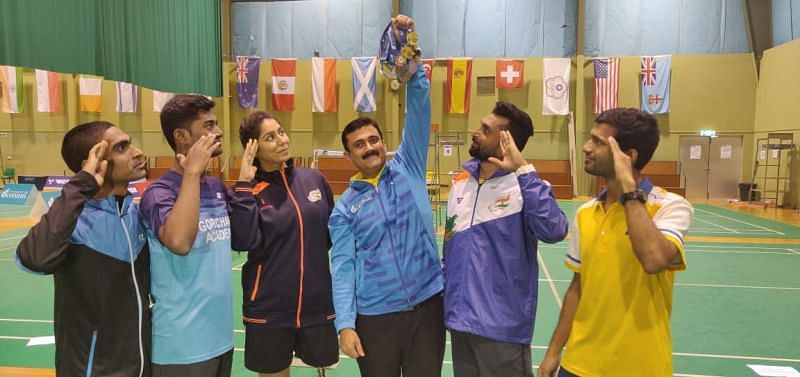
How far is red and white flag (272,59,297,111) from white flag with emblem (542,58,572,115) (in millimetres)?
10647

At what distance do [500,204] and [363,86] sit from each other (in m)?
19.8

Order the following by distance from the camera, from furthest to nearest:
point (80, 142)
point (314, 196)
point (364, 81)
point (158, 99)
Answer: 1. point (158, 99)
2. point (364, 81)
3. point (314, 196)
4. point (80, 142)

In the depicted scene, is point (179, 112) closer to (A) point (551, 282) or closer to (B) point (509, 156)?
(B) point (509, 156)

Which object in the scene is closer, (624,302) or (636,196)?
(636,196)

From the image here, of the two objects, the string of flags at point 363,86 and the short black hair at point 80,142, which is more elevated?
the string of flags at point 363,86

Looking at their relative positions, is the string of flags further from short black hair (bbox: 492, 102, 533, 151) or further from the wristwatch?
the wristwatch

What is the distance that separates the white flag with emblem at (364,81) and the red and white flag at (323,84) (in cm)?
105

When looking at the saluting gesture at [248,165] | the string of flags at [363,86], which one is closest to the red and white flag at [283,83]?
the string of flags at [363,86]

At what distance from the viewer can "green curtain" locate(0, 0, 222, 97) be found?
19.2 ft

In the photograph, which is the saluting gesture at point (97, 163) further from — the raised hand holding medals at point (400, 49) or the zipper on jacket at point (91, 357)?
the raised hand holding medals at point (400, 49)

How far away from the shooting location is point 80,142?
7.91 feet

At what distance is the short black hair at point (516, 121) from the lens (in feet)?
8.64

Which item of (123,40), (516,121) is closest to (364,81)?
(123,40)

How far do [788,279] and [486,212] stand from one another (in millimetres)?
8171
